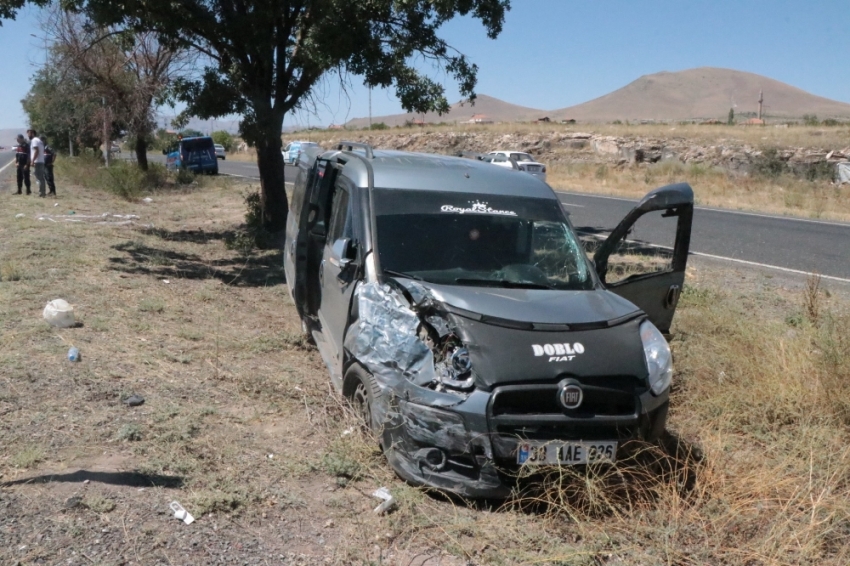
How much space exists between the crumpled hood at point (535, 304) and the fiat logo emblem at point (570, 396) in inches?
18.6

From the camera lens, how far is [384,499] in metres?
4.39

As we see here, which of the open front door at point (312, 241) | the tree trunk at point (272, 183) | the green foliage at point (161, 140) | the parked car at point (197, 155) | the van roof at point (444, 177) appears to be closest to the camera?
the van roof at point (444, 177)

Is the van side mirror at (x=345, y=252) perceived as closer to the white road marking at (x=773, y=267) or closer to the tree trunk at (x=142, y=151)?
the white road marking at (x=773, y=267)

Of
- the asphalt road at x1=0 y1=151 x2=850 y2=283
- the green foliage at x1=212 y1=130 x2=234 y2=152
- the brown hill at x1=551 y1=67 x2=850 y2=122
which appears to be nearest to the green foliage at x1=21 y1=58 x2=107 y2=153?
the asphalt road at x1=0 y1=151 x2=850 y2=283

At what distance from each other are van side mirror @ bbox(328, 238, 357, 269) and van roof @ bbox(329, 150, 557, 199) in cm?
55

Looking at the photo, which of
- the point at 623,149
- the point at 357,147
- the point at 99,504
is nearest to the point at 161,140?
the point at 623,149

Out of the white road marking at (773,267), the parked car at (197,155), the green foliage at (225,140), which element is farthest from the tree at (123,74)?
the green foliage at (225,140)

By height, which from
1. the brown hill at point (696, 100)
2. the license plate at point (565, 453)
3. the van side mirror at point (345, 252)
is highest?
the brown hill at point (696, 100)

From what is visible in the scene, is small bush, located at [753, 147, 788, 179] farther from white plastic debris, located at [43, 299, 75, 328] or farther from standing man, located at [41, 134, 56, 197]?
white plastic debris, located at [43, 299, 75, 328]

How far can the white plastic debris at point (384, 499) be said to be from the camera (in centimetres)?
430

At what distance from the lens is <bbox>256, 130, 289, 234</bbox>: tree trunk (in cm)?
1468

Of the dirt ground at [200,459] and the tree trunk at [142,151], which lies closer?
the dirt ground at [200,459]

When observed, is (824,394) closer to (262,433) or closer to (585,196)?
(262,433)

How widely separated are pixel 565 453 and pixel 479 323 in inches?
33.4
